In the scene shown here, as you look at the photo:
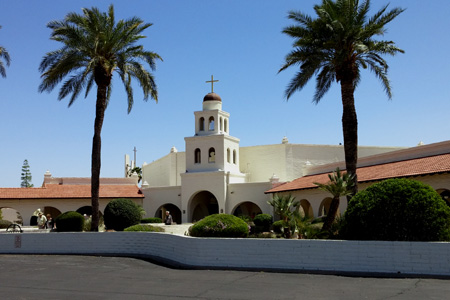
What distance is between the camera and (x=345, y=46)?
21703 millimetres

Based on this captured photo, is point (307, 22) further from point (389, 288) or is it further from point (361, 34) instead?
point (389, 288)

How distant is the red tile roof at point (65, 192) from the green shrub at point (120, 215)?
12796mm

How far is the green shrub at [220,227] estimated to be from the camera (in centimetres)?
1869

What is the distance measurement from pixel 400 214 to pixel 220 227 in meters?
6.94

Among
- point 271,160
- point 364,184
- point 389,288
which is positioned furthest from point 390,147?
point 389,288

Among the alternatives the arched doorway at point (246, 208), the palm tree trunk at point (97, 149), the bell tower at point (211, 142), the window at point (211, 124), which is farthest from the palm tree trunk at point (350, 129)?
the arched doorway at point (246, 208)

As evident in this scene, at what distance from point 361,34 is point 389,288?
13320 millimetres

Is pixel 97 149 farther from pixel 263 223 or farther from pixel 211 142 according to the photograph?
pixel 211 142

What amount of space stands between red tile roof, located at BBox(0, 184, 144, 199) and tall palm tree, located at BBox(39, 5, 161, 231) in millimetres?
17494

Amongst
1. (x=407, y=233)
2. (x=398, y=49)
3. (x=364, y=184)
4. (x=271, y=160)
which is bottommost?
(x=407, y=233)

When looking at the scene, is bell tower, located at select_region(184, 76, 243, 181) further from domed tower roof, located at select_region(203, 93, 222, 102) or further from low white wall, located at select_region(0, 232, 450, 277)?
low white wall, located at select_region(0, 232, 450, 277)

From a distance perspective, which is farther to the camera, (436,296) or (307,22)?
(307,22)

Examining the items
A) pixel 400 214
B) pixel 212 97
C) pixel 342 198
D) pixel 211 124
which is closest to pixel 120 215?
pixel 342 198

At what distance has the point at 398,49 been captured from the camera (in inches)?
878
